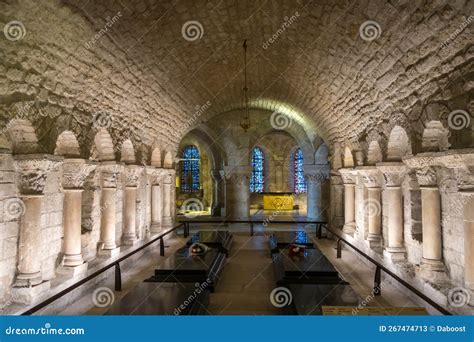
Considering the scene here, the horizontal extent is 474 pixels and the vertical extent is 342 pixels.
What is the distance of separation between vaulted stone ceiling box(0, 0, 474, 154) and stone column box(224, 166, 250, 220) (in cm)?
530

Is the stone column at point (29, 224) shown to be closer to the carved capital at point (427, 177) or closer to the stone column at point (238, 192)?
the carved capital at point (427, 177)

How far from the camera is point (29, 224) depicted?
446 centimetres

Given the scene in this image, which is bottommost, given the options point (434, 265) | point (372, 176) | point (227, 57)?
point (434, 265)

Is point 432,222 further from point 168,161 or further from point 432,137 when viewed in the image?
point 168,161

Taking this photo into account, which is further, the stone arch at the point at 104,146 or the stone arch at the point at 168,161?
the stone arch at the point at 168,161

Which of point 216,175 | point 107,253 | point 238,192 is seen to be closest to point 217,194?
point 216,175

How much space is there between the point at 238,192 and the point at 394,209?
7965 mm

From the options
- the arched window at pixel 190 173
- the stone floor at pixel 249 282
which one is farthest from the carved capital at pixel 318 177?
the arched window at pixel 190 173

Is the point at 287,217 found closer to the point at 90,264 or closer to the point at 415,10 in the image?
the point at 90,264

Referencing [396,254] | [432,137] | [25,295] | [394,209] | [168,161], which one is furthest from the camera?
[168,161]

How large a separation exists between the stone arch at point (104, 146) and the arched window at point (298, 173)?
49.3 feet

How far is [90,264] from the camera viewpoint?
242 inches

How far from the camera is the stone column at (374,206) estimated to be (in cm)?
→ 732

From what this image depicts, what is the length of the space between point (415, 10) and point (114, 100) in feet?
16.4
